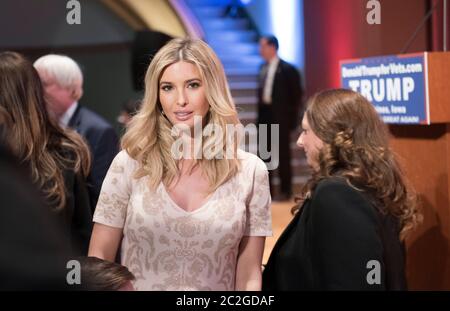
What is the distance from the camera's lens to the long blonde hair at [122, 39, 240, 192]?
90.5 inches

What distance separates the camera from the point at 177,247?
2.22 m

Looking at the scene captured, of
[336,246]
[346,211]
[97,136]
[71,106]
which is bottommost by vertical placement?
[336,246]

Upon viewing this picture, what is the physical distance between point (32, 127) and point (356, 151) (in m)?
1.07

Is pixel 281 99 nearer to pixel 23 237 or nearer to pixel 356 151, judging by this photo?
pixel 356 151

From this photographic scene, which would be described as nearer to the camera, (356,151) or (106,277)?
(106,277)

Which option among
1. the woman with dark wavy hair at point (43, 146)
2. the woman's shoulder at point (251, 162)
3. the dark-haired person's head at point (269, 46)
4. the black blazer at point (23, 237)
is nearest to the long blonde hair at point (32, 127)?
the woman with dark wavy hair at point (43, 146)

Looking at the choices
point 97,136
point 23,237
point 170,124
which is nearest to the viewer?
point 23,237

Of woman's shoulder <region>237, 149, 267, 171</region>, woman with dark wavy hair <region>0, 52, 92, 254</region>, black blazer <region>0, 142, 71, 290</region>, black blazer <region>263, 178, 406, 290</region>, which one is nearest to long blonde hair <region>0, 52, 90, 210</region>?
woman with dark wavy hair <region>0, 52, 92, 254</region>

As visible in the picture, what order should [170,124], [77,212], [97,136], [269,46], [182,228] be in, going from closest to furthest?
[182,228] → [170,124] → [77,212] → [97,136] → [269,46]

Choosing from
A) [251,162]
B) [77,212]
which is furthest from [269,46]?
[251,162]

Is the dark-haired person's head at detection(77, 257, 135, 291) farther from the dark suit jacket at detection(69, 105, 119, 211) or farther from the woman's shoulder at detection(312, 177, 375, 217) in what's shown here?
the dark suit jacket at detection(69, 105, 119, 211)

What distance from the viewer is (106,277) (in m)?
1.58

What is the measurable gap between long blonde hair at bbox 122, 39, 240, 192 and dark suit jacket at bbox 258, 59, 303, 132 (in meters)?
5.81
